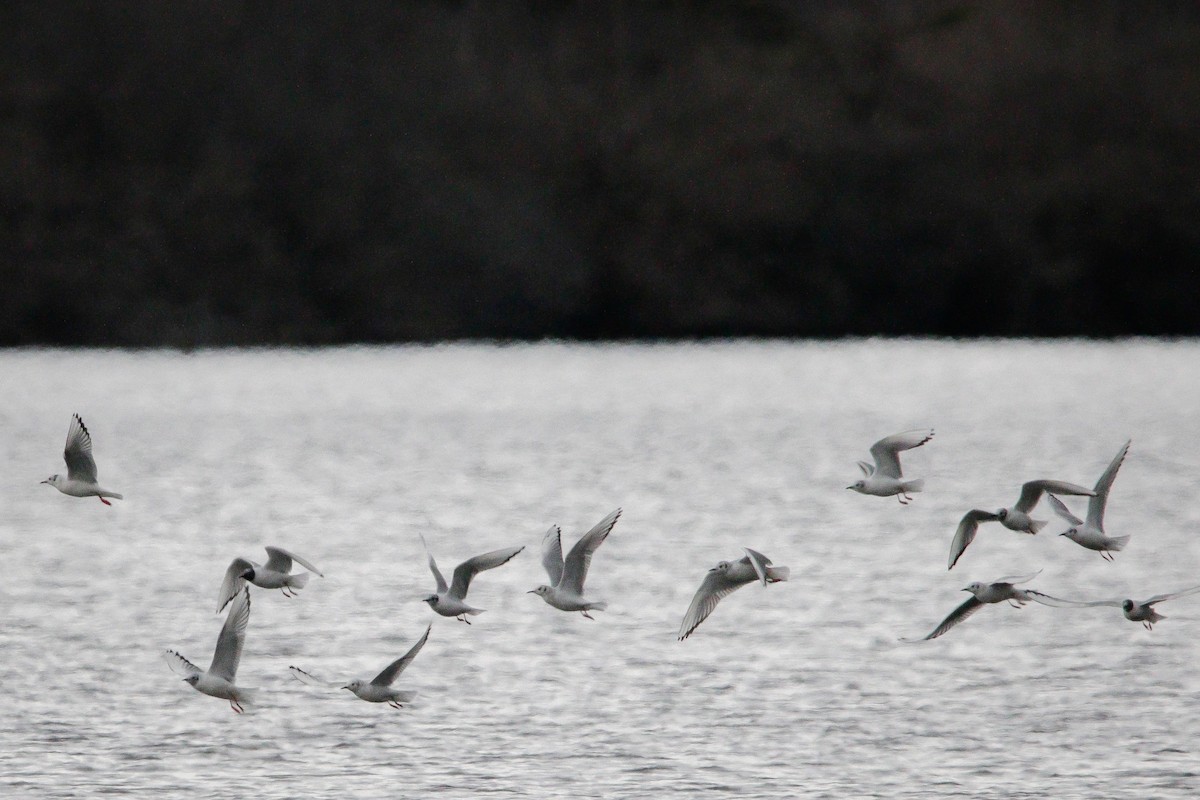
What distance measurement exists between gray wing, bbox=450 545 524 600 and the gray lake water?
3.83 metres

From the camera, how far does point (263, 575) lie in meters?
21.0

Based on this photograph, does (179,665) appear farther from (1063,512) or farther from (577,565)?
(1063,512)

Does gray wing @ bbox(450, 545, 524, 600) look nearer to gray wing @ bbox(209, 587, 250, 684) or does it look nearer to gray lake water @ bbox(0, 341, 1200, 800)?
gray wing @ bbox(209, 587, 250, 684)

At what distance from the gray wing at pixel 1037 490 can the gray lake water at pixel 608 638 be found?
3.92 metres

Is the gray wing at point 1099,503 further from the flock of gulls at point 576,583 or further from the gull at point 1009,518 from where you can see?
the gull at point 1009,518

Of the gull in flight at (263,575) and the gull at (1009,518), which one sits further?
the gull in flight at (263,575)

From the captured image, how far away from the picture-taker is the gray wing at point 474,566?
1888cm

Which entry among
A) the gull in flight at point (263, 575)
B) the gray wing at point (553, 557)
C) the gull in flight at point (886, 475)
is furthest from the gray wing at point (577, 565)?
the gull in flight at point (886, 475)

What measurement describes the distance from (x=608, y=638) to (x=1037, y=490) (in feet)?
46.4

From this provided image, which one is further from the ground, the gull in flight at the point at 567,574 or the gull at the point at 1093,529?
the gull at the point at 1093,529

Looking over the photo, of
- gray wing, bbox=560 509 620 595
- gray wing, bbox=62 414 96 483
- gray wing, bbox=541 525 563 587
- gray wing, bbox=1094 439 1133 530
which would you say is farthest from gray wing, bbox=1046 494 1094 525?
gray wing, bbox=62 414 96 483

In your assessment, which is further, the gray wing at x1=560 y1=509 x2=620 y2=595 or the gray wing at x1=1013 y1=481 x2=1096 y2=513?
the gray wing at x1=560 y1=509 x2=620 y2=595

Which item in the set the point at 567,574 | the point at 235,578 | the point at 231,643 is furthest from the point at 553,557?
the point at 231,643

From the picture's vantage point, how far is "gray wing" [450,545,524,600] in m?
18.9
